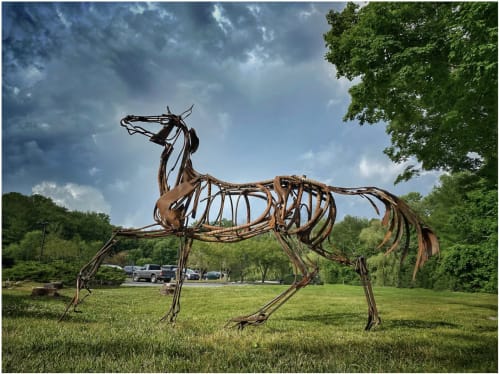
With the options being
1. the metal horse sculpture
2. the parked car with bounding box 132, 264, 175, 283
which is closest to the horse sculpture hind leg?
the metal horse sculpture

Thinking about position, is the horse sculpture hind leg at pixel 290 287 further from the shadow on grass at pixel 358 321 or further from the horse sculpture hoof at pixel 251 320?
the shadow on grass at pixel 358 321

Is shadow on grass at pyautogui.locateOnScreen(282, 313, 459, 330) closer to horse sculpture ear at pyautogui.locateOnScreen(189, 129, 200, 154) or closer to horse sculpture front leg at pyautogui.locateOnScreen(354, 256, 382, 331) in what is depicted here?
horse sculpture front leg at pyautogui.locateOnScreen(354, 256, 382, 331)

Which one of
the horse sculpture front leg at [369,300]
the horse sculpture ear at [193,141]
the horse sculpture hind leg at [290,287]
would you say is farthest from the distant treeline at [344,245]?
the horse sculpture ear at [193,141]

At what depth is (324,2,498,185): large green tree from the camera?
22.9 feet

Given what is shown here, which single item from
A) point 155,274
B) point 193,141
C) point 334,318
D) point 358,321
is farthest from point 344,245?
point 193,141

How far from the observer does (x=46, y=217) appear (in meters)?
28.9

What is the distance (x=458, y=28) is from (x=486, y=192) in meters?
6.66

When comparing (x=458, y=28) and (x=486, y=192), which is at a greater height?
(x=458, y=28)

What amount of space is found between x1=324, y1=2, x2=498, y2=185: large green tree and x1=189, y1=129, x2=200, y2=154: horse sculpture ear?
5.25m

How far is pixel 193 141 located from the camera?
18.2 ft

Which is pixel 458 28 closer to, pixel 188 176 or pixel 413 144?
pixel 413 144

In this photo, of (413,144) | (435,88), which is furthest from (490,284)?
(435,88)

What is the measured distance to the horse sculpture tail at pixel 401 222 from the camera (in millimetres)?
4723

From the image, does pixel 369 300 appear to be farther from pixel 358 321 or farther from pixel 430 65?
pixel 430 65
